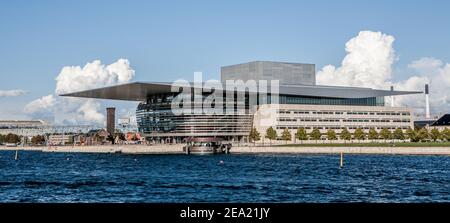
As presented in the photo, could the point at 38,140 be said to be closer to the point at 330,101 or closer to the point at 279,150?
the point at 330,101

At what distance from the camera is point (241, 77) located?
127 m

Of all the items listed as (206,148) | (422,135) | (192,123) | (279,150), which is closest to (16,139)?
(192,123)

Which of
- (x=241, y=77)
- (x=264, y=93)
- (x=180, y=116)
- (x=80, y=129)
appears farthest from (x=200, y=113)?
(x=80, y=129)

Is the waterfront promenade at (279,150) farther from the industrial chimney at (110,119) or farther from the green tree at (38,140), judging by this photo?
the green tree at (38,140)

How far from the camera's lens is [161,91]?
110 metres

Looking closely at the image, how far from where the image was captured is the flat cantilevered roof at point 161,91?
103375 mm

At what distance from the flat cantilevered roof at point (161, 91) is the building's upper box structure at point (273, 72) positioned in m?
13.2

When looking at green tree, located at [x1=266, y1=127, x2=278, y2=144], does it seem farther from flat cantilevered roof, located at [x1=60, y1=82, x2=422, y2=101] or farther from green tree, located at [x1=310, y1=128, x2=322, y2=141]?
flat cantilevered roof, located at [x1=60, y1=82, x2=422, y2=101]

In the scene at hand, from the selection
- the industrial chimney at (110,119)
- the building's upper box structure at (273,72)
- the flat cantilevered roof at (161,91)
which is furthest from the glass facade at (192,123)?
the industrial chimney at (110,119)

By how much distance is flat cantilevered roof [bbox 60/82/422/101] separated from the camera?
339 feet

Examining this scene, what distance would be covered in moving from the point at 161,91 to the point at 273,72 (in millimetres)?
27330
